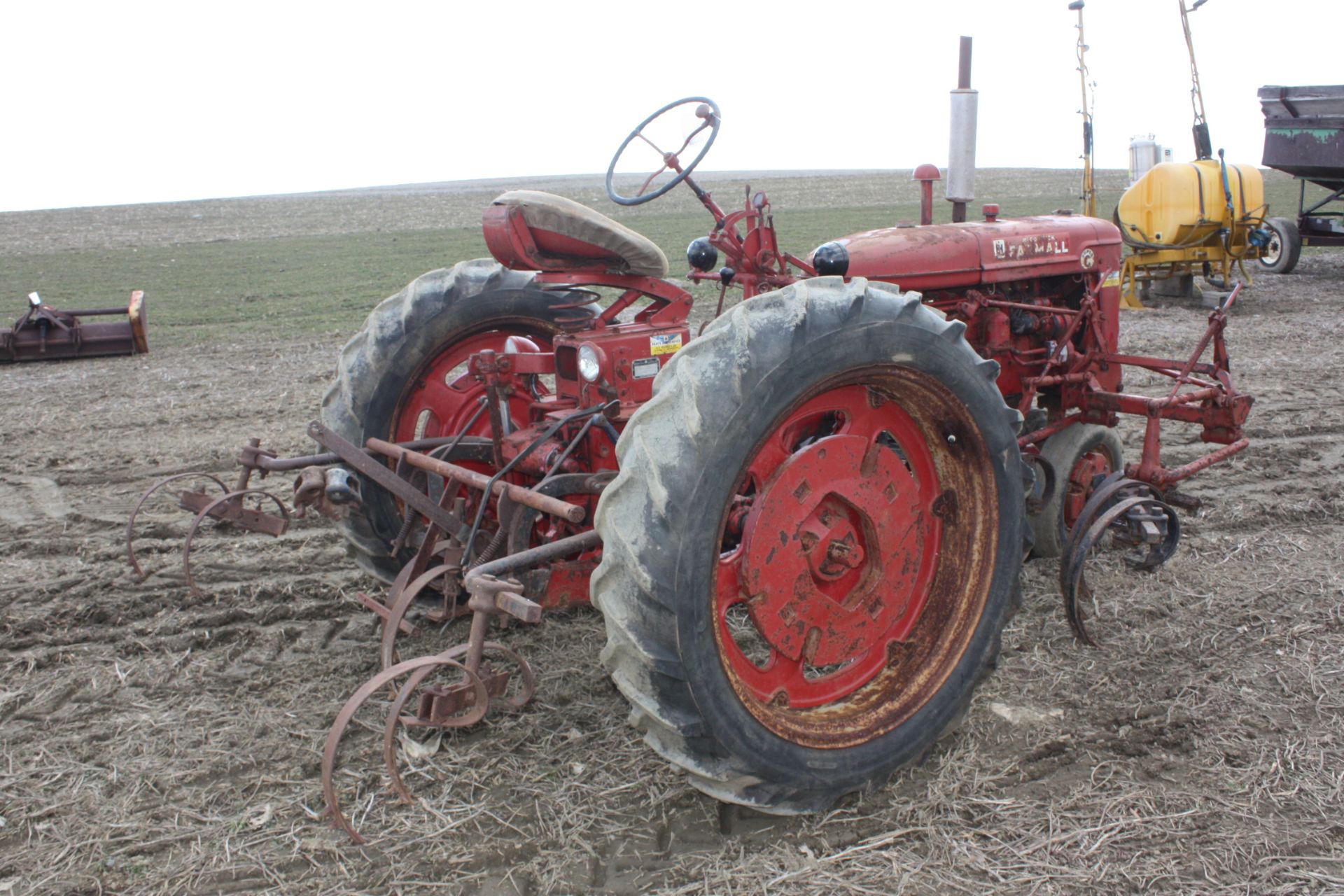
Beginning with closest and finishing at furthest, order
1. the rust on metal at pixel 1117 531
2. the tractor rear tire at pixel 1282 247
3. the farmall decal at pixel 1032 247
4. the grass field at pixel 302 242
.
→ the rust on metal at pixel 1117 531 → the farmall decal at pixel 1032 247 → the tractor rear tire at pixel 1282 247 → the grass field at pixel 302 242

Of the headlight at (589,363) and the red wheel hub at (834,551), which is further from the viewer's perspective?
the headlight at (589,363)

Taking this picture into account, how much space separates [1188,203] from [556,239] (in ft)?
28.9

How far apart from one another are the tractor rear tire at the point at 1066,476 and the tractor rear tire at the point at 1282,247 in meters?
9.60

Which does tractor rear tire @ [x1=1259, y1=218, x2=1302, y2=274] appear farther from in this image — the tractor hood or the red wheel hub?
the red wheel hub

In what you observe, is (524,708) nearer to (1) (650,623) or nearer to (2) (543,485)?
(2) (543,485)

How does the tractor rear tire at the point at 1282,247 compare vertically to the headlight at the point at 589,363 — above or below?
below

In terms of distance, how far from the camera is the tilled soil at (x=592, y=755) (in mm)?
2361

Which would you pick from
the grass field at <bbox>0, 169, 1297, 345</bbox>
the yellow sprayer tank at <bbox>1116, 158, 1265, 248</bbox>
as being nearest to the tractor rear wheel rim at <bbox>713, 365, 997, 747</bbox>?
the yellow sprayer tank at <bbox>1116, 158, 1265, 248</bbox>

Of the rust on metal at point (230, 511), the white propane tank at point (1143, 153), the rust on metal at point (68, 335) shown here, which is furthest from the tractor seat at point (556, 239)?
the white propane tank at point (1143, 153)

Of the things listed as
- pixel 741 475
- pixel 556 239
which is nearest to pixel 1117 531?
pixel 741 475

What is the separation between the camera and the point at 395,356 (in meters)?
3.51

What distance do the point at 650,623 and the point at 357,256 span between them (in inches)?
721

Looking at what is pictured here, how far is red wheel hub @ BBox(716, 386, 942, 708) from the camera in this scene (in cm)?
249

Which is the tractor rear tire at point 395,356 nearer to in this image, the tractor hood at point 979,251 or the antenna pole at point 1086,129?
the tractor hood at point 979,251
